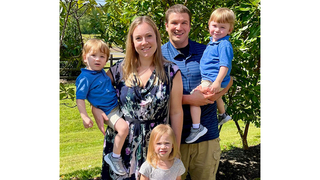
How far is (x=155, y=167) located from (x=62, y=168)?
12.4 ft

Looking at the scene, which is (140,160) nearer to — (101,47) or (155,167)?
(155,167)

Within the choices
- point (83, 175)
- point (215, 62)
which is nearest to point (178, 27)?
point (215, 62)

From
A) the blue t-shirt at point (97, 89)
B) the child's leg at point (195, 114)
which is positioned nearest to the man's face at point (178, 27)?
the child's leg at point (195, 114)

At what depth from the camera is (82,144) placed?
278 inches

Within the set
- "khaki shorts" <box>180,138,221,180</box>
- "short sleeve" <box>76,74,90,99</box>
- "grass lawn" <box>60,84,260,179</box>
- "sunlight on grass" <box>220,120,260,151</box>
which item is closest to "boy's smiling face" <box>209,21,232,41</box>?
"khaki shorts" <box>180,138,221,180</box>

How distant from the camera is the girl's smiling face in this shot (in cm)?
236

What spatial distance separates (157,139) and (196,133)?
1.45ft

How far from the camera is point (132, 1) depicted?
3.82 meters

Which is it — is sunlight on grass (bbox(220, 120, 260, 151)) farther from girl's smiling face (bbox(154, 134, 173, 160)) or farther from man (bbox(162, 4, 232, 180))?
girl's smiling face (bbox(154, 134, 173, 160))

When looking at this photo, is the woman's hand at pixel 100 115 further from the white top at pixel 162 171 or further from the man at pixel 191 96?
the man at pixel 191 96

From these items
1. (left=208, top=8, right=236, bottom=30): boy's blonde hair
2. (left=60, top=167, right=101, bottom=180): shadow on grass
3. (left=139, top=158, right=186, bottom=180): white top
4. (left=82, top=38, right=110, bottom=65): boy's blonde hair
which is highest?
(left=208, top=8, right=236, bottom=30): boy's blonde hair

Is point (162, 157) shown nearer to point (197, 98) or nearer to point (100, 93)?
point (197, 98)

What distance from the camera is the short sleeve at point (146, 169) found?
243 centimetres

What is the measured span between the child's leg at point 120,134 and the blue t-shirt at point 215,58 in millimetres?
785
